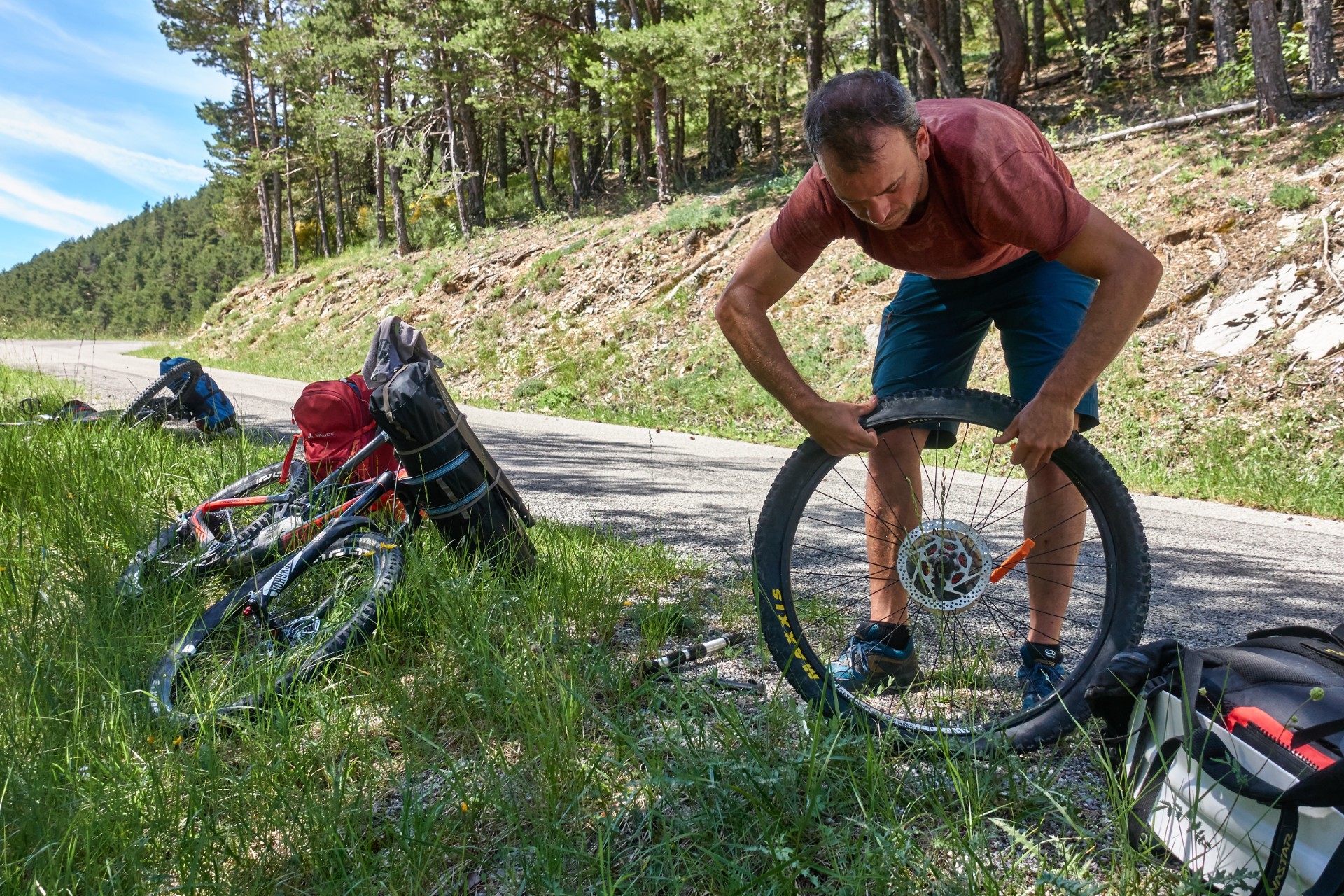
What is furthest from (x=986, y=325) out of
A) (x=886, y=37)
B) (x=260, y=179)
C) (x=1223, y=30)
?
(x=260, y=179)

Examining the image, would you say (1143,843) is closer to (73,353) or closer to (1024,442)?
(1024,442)

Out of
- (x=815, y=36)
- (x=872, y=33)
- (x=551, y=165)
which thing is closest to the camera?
(x=815, y=36)

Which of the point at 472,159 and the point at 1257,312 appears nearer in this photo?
the point at 1257,312

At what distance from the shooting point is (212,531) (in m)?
3.49

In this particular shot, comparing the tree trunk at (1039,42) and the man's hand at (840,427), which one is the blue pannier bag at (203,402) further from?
the tree trunk at (1039,42)

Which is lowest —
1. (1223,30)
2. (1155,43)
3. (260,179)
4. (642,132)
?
(1223,30)

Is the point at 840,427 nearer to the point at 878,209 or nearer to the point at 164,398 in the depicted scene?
the point at 878,209

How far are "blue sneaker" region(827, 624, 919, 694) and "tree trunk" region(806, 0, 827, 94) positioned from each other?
1818cm

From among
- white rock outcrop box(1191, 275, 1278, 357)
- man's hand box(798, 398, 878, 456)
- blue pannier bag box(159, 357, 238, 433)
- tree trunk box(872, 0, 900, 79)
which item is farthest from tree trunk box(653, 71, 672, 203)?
man's hand box(798, 398, 878, 456)

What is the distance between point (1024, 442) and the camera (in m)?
2.11

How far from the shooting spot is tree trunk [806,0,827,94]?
18797 millimetres

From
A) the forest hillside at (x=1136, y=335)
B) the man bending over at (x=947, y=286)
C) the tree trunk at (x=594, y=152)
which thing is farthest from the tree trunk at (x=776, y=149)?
the man bending over at (x=947, y=286)

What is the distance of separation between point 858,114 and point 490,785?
1729 millimetres

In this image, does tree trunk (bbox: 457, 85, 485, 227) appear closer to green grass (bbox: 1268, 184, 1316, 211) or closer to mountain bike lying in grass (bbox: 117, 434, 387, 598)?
green grass (bbox: 1268, 184, 1316, 211)
